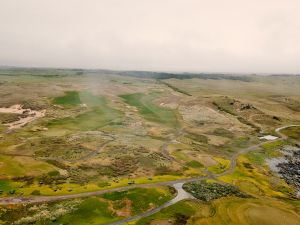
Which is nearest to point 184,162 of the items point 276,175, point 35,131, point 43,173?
point 276,175

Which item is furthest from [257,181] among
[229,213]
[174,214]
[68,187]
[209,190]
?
[68,187]

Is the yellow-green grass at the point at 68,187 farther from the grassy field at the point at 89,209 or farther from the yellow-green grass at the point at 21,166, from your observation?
the yellow-green grass at the point at 21,166

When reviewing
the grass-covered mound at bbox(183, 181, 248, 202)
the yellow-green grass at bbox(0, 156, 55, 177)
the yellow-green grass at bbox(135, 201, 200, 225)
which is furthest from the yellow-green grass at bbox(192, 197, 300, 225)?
the yellow-green grass at bbox(0, 156, 55, 177)

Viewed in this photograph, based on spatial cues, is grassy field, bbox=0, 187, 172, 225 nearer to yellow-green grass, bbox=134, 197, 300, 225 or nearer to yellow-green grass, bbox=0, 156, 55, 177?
yellow-green grass, bbox=134, 197, 300, 225

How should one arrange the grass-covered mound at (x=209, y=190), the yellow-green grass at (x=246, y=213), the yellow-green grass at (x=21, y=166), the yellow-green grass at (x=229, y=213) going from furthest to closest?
the yellow-green grass at (x=21, y=166), the grass-covered mound at (x=209, y=190), the yellow-green grass at (x=246, y=213), the yellow-green grass at (x=229, y=213)

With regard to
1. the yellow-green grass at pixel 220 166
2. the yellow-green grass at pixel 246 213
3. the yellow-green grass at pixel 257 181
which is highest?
the yellow-green grass at pixel 246 213

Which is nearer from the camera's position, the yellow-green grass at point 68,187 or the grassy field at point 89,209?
the grassy field at point 89,209

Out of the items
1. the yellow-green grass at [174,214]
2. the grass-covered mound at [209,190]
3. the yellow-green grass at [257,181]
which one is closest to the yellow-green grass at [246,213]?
the yellow-green grass at [174,214]
